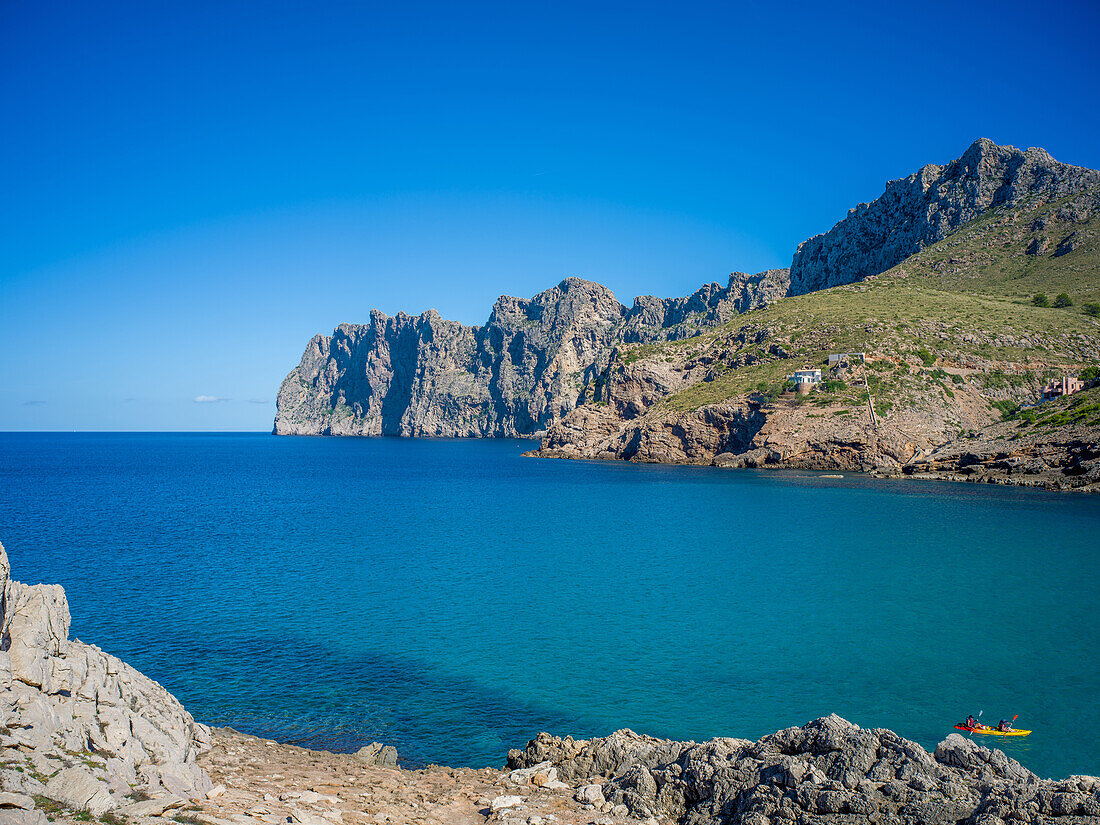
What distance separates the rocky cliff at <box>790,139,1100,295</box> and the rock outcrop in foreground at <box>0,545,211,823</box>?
162 metres

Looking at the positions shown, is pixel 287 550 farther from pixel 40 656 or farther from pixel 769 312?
pixel 769 312

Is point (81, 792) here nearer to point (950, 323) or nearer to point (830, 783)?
point (830, 783)

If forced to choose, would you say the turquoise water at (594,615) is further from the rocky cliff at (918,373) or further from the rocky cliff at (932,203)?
the rocky cliff at (932,203)

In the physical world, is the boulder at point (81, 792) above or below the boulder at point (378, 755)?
above

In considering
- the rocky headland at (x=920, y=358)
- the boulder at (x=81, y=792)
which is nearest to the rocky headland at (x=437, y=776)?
the boulder at (x=81, y=792)

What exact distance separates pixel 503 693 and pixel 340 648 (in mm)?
7683

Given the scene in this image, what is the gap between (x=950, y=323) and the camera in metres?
102

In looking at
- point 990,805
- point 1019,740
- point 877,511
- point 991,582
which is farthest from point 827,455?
point 990,805

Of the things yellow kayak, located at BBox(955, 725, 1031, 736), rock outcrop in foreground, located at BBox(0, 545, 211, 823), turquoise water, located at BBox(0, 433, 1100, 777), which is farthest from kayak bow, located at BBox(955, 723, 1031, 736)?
rock outcrop in foreground, located at BBox(0, 545, 211, 823)

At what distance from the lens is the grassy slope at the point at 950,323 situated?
9606 cm

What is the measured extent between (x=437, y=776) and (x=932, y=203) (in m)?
167

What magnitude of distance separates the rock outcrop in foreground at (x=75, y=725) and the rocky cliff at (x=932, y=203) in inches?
6368

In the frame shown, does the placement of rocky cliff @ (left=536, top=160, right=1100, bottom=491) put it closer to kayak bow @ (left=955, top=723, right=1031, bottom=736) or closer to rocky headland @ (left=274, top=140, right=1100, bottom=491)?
rocky headland @ (left=274, top=140, right=1100, bottom=491)

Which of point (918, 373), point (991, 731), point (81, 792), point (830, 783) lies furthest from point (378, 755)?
point (918, 373)
